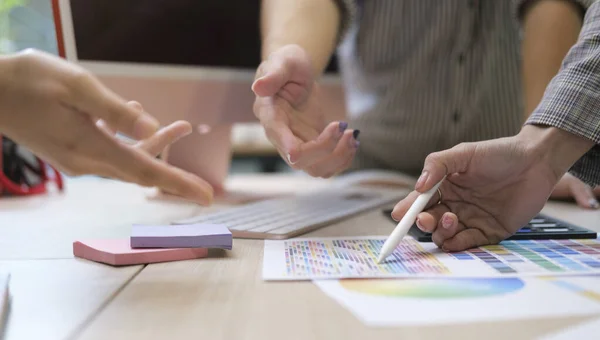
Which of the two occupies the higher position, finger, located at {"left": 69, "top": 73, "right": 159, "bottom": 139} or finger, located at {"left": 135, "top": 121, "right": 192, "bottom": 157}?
finger, located at {"left": 69, "top": 73, "right": 159, "bottom": 139}

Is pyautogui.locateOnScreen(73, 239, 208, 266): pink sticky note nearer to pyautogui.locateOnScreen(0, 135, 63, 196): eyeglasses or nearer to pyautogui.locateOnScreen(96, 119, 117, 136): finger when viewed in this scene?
pyautogui.locateOnScreen(96, 119, 117, 136): finger

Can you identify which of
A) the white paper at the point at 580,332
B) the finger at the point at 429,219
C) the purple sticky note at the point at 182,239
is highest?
the white paper at the point at 580,332

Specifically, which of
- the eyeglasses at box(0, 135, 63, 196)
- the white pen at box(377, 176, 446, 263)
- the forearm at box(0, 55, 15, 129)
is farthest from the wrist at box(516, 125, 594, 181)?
the eyeglasses at box(0, 135, 63, 196)

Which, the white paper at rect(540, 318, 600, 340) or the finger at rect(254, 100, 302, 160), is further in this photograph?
the finger at rect(254, 100, 302, 160)

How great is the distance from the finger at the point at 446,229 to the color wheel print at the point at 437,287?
9 cm

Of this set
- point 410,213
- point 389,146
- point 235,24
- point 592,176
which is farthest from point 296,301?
point 389,146

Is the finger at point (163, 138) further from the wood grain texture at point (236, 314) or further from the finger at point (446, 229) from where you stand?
the finger at point (446, 229)

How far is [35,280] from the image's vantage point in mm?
414

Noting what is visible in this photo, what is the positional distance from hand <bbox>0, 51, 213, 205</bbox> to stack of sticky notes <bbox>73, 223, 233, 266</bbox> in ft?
0.20

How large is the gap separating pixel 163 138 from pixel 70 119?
0.11 meters

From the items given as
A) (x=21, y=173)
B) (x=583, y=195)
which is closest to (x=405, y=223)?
(x=583, y=195)

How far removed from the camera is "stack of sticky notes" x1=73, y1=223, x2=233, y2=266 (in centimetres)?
45

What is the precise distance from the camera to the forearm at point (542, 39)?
2.76ft

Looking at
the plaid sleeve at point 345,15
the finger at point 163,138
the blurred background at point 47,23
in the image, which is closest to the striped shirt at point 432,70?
the plaid sleeve at point 345,15
